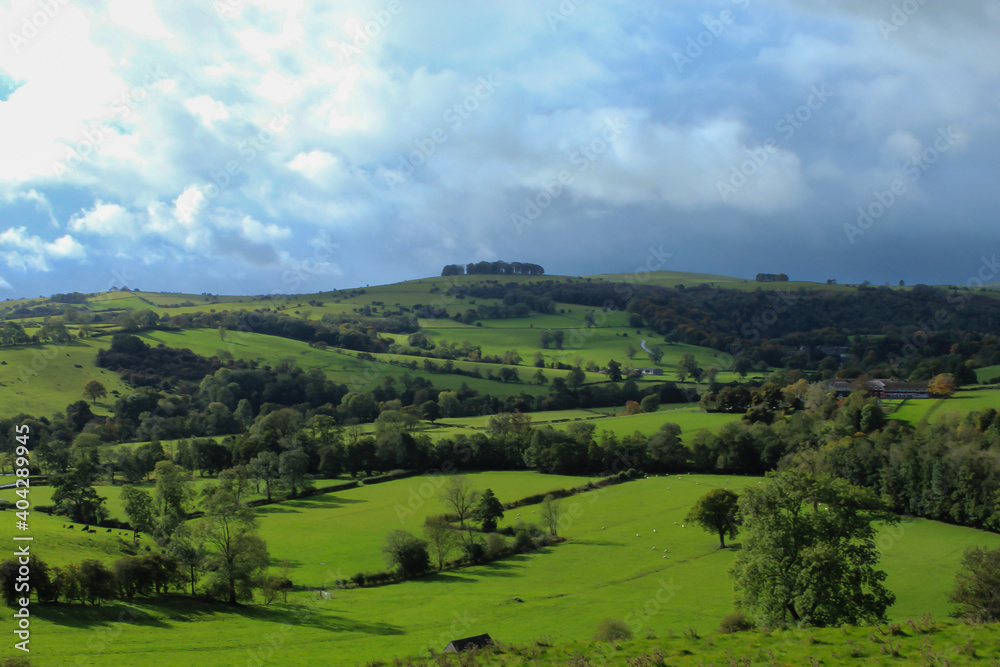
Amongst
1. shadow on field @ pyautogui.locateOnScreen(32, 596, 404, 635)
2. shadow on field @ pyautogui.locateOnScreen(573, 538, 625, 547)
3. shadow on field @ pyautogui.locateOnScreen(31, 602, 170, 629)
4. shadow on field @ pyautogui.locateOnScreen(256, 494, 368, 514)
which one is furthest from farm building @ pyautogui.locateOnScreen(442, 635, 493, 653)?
shadow on field @ pyautogui.locateOnScreen(256, 494, 368, 514)

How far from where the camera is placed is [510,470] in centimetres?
7525

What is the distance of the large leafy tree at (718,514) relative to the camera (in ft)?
150

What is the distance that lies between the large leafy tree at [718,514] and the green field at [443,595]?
150 cm

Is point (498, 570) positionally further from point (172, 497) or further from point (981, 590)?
point (172, 497)

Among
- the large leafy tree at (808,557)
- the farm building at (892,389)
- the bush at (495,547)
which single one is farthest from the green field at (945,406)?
the large leafy tree at (808,557)

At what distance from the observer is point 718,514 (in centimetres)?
4581

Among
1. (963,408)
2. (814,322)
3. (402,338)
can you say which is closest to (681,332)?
(814,322)

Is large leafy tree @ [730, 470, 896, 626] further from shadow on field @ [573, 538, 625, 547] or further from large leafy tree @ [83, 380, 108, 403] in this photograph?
large leafy tree @ [83, 380, 108, 403]

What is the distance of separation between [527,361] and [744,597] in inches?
4237

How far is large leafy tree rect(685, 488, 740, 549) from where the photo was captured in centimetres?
4578

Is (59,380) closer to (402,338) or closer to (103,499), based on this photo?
(103,499)

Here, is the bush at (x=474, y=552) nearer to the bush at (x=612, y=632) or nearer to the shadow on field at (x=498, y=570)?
the shadow on field at (x=498, y=570)

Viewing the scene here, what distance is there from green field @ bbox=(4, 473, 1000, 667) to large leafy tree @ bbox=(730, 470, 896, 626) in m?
4.73

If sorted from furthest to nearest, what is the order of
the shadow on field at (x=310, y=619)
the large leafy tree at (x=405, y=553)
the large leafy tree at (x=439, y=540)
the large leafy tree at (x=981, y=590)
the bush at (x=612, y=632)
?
1. the large leafy tree at (x=439, y=540)
2. the large leafy tree at (x=405, y=553)
3. the shadow on field at (x=310, y=619)
4. the bush at (x=612, y=632)
5. the large leafy tree at (x=981, y=590)
